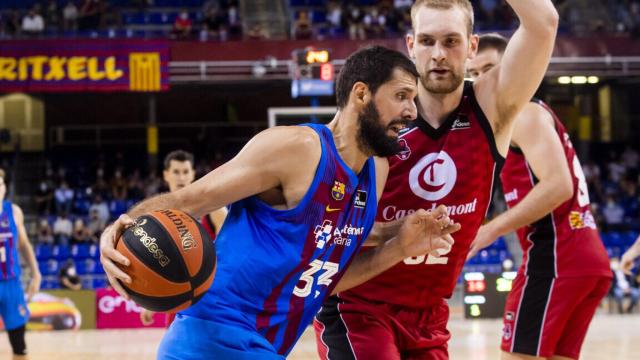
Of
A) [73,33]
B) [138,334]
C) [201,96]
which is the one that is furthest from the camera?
[201,96]

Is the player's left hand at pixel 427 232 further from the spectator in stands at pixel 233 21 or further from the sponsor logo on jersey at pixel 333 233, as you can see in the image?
the spectator in stands at pixel 233 21

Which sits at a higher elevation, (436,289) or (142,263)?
→ (142,263)

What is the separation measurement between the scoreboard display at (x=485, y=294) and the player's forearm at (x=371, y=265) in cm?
1105

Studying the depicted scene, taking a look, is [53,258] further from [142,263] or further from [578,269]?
[142,263]

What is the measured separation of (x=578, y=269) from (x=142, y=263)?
2787mm

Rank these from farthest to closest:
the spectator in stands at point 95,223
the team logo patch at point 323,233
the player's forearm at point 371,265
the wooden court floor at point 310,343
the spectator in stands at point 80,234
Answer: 1. the spectator in stands at point 95,223
2. the spectator in stands at point 80,234
3. the wooden court floor at point 310,343
4. the player's forearm at point 371,265
5. the team logo patch at point 323,233

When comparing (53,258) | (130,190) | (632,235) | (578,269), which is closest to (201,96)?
(130,190)

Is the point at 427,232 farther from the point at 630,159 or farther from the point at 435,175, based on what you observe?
the point at 630,159

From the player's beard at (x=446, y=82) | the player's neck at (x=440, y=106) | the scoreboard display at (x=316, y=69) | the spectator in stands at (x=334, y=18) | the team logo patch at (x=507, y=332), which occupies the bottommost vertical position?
the team logo patch at (x=507, y=332)

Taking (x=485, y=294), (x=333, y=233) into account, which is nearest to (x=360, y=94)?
(x=333, y=233)

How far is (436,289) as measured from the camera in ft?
12.6

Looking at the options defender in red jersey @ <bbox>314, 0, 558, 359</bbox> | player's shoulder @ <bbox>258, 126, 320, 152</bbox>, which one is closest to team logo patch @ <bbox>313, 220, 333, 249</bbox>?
player's shoulder @ <bbox>258, 126, 320, 152</bbox>

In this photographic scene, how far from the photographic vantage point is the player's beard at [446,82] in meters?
3.71

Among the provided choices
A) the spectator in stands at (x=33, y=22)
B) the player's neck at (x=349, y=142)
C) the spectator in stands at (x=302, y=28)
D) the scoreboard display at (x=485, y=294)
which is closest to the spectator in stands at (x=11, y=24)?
the spectator in stands at (x=33, y=22)
